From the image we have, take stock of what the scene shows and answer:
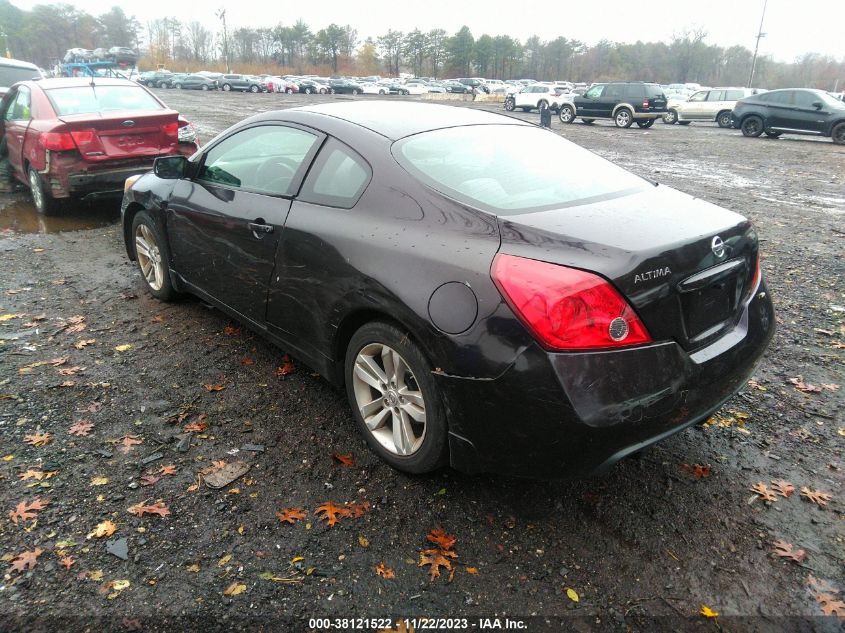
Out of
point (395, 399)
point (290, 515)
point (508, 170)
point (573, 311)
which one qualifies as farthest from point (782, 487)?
point (290, 515)

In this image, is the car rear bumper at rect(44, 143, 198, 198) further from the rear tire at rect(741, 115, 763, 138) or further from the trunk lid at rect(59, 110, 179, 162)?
the rear tire at rect(741, 115, 763, 138)

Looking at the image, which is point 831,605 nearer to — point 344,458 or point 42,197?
point 344,458

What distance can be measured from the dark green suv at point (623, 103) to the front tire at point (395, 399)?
25.0 m

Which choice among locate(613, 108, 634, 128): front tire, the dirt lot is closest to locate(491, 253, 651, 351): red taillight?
the dirt lot

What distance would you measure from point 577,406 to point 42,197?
7985 mm

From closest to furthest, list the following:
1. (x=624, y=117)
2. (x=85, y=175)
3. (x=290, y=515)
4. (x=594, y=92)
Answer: (x=290, y=515), (x=85, y=175), (x=624, y=117), (x=594, y=92)

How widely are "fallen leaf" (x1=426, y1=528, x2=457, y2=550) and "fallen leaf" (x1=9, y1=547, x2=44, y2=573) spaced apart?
5.18ft

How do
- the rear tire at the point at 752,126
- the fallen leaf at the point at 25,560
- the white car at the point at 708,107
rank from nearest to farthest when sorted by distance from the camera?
the fallen leaf at the point at 25,560, the rear tire at the point at 752,126, the white car at the point at 708,107

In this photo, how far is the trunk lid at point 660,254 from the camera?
2.24 meters

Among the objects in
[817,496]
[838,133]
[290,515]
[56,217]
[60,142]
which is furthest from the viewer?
[838,133]

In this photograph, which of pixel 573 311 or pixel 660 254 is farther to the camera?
pixel 660 254

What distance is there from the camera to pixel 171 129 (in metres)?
7.70

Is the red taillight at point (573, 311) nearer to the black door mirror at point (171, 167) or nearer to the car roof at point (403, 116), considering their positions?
the car roof at point (403, 116)

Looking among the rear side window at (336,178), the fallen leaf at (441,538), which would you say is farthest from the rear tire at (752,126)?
the fallen leaf at (441,538)
